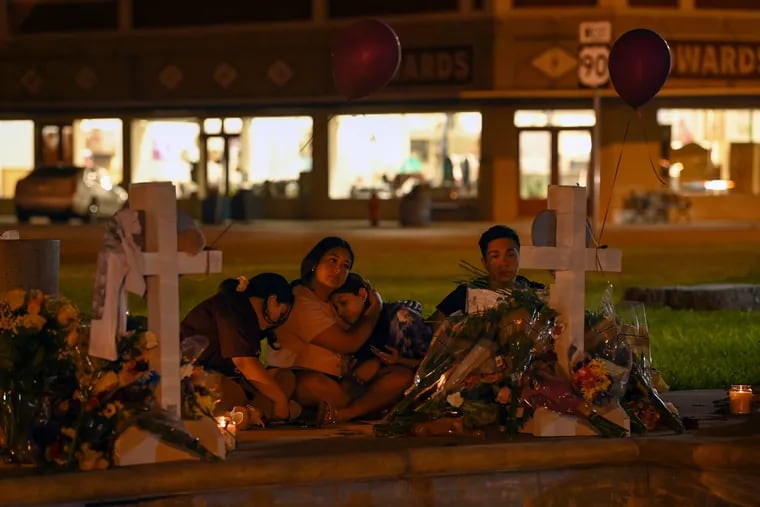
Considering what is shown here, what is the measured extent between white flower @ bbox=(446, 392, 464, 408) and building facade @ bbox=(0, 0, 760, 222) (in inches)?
1106

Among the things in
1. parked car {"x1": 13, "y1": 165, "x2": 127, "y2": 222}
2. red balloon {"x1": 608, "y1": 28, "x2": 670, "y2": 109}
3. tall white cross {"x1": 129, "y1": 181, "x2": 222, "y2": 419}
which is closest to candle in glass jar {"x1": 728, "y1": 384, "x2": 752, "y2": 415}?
tall white cross {"x1": 129, "y1": 181, "x2": 222, "y2": 419}

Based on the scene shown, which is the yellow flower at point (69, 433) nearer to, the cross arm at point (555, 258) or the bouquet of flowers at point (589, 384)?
the bouquet of flowers at point (589, 384)

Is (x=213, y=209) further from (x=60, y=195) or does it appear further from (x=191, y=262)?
(x=191, y=262)

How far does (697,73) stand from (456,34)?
6.07 metres

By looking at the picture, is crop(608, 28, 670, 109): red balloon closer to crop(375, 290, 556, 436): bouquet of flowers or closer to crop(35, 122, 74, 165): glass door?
crop(375, 290, 556, 436): bouquet of flowers

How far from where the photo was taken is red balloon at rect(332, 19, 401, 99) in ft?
38.2

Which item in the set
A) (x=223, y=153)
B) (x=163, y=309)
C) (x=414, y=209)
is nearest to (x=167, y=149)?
(x=223, y=153)

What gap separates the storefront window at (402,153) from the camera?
38188 mm

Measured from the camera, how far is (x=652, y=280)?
748 inches

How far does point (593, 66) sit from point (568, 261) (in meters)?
14.1

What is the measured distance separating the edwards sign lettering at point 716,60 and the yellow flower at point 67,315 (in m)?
31.3

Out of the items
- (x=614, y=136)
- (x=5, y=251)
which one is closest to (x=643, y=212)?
(x=614, y=136)

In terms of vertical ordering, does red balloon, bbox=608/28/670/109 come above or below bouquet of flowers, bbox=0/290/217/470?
above

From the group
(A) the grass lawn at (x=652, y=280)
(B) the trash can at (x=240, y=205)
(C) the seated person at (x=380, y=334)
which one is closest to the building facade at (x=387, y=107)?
(B) the trash can at (x=240, y=205)
